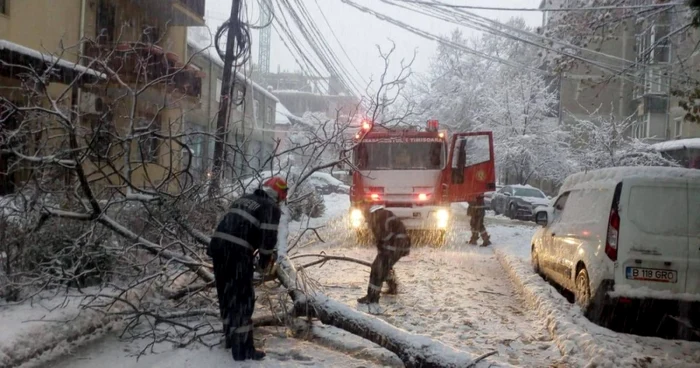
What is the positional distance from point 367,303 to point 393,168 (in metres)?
6.02

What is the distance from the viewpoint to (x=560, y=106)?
117 ft

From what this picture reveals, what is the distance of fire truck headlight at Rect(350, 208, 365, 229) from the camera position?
13.0 m

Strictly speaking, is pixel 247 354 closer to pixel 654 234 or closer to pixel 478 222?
pixel 654 234

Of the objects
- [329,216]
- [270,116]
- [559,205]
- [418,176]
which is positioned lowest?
[329,216]

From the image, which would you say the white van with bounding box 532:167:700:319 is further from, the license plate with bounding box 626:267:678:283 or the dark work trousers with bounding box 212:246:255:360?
the dark work trousers with bounding box 212:246:255:360

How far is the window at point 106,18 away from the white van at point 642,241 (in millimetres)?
14383

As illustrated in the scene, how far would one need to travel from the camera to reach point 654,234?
242 inches

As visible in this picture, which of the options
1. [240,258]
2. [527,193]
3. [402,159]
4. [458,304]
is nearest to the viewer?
[240,258]

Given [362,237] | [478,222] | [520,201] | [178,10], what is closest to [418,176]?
[478,222]

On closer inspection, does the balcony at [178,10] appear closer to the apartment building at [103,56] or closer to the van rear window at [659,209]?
the apartment building at [103,56]

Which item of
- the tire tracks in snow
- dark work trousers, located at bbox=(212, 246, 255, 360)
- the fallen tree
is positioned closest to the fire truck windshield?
the tire tracks in snow

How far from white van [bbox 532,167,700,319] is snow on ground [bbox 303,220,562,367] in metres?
0.84

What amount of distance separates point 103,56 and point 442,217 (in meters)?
7.31

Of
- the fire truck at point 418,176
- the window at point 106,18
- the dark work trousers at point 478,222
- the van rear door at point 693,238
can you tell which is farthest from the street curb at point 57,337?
the window at point 106,18
